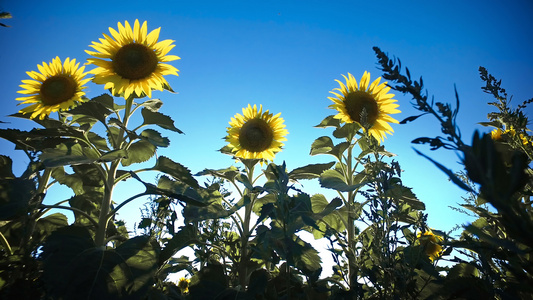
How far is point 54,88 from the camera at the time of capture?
3270 mm

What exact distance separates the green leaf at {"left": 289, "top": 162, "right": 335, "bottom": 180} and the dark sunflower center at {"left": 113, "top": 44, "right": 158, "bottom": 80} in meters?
1.81

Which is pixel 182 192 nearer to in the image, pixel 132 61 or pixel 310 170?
pixel 310 170

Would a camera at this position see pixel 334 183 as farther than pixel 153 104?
No

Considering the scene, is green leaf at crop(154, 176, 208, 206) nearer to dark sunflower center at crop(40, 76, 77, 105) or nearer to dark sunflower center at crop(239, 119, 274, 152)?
dark sunflower center at crop(239, 119, 274, 152)

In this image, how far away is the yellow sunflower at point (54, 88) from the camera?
313 centimetres

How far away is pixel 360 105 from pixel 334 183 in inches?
54.9

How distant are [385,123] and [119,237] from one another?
3052mm

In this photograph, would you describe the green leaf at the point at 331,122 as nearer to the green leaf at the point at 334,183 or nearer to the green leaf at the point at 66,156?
the green leaf at the point at 334,183

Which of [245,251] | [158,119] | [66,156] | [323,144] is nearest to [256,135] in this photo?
[323,144]

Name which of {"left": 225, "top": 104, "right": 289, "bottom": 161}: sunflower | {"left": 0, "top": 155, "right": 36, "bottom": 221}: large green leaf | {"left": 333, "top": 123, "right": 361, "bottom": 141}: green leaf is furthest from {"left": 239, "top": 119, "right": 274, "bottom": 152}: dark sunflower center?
{"left": 0, "top": 155, "right": 36, "bottom": 221}: large green leaf

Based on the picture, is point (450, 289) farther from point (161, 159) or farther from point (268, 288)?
point (161, 159)

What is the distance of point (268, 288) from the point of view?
2076mm

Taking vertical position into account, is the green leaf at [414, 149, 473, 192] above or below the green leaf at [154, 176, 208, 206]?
below

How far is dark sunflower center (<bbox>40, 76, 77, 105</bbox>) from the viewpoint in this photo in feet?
10.5
